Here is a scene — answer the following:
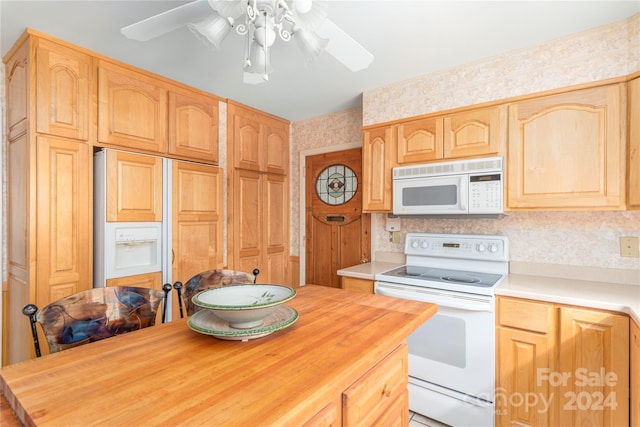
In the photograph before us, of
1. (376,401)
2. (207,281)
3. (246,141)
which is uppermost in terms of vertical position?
(246,141)

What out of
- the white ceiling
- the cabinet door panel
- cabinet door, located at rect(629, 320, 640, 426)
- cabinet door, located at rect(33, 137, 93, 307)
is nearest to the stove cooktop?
cabinet door, located at rect(629, 320, 640, 426)

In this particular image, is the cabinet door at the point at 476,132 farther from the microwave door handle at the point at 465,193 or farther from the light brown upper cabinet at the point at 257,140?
the light brown upper cabinet at the point at 257,140

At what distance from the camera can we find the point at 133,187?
89.9 inches

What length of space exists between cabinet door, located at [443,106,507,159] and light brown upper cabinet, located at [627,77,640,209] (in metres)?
0.61

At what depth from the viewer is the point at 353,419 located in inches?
34.2

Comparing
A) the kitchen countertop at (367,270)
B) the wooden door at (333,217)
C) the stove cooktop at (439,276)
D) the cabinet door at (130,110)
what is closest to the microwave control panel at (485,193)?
the stove cooktop at (439,276)

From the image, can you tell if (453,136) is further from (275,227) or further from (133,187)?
(133,187)

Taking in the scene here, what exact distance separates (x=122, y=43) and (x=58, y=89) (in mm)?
495

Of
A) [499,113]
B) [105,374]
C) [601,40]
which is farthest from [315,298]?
[601,40]

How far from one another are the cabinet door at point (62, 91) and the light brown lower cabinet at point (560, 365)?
292 cm

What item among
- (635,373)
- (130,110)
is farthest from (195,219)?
(635,373)

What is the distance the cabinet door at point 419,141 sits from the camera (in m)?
2.40

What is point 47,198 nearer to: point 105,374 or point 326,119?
point 105,374

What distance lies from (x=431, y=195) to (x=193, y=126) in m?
2.08
